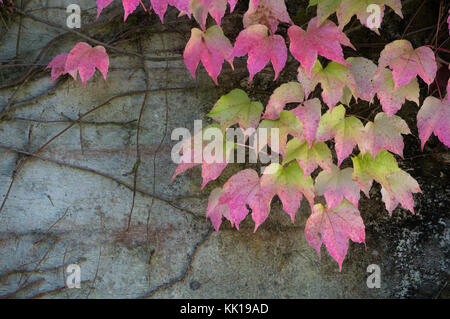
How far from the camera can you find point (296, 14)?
1.54 metres

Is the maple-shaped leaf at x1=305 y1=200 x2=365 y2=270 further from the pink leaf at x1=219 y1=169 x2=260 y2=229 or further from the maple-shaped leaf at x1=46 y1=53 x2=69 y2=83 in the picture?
the maple-shaped leaf at x1=46 y1=53 x2=69 y2=83

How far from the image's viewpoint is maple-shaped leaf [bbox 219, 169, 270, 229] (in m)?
1.22

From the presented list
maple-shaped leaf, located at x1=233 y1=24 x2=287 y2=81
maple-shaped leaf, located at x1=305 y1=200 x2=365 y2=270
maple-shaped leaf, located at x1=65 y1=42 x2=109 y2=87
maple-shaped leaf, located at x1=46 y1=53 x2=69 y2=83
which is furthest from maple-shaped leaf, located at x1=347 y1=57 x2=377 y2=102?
maple-shaped leaf, located at x1=46 y1=53 x2=69 y2=83

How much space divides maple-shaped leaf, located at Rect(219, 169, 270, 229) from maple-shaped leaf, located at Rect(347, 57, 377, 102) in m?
0.39

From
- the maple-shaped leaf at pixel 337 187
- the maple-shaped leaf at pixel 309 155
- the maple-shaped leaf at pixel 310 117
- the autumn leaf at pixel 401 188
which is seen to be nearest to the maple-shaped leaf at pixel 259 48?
the maple-shaped leaf at pixel 310 117

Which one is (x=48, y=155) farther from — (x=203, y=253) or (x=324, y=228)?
(x=324, y=228)

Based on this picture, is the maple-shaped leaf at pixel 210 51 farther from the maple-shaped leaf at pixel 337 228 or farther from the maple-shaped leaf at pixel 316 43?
the maple-shaped leaf at pixel 337 228

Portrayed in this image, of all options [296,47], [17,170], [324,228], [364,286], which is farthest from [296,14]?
[17,170]

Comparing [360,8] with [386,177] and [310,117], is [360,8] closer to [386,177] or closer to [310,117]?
[310,117]

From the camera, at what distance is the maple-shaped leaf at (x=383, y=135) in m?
1.20

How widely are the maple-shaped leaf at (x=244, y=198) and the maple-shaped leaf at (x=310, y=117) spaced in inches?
8.8

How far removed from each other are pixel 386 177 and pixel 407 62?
1.19 feet

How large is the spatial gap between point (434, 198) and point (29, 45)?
1.63 metres

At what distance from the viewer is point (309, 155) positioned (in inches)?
48.0
